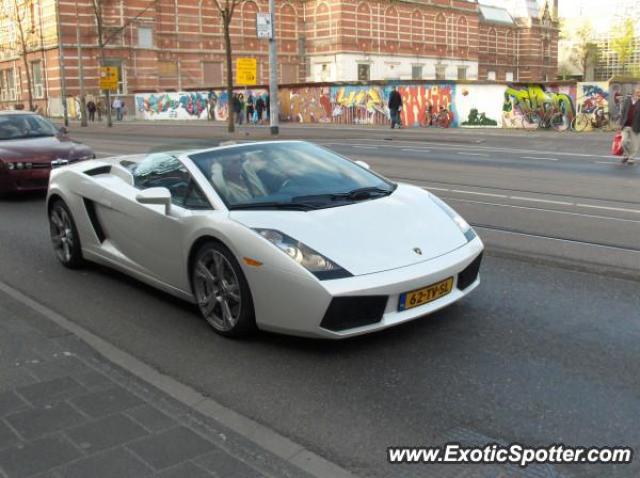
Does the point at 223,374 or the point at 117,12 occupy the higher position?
the point at 117,12

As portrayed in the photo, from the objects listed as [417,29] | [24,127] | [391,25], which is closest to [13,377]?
[24,127]

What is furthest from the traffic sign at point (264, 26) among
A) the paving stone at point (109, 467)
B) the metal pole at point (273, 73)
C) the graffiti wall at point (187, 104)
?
the paving stone at point (109, 467)

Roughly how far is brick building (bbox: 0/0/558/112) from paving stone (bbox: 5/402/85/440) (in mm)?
46835

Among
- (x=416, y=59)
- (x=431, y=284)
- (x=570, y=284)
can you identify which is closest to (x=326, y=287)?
(x=431, y=284)

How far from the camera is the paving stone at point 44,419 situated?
342 centimetres

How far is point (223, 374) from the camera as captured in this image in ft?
13.8

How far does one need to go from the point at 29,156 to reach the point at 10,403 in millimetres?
8308

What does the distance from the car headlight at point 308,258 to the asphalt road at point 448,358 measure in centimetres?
58

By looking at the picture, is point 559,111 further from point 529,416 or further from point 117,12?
point 117,12

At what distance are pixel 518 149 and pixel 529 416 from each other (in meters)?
18.8

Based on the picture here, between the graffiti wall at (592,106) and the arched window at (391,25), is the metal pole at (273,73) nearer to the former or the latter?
the graffiti wall at (592,106)

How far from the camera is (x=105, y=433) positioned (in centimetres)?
337

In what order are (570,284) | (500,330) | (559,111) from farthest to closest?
(559,111)
(570,284)
(500,330)

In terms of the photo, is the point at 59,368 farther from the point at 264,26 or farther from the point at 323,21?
the point at 323,21
